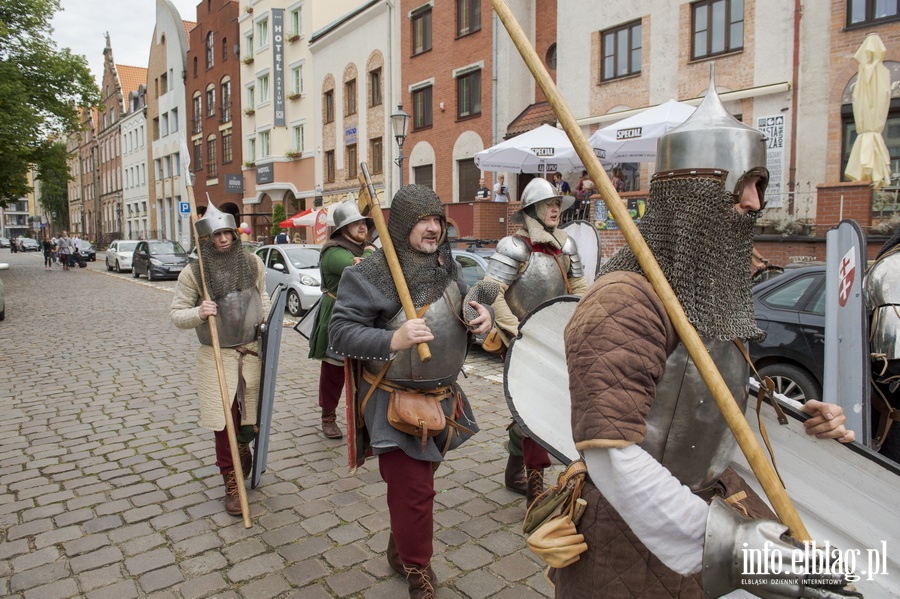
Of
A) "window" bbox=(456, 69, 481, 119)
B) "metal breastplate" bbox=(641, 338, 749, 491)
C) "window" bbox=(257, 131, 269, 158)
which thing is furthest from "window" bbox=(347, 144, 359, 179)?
"metal breastplate" bbox=(641, 338, 749, 491)

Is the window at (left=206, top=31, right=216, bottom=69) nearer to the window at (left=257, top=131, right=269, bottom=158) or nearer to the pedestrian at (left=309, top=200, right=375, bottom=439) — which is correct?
the window at (left=257, top=131, right=269, bottom=158)

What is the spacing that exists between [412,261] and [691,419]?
1.67 m

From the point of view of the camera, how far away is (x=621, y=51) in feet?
55.9

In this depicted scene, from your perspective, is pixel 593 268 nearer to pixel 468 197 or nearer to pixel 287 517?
pixel 287 517

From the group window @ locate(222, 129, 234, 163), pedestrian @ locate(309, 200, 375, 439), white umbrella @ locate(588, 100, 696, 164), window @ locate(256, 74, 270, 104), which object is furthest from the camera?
window @ locate(222, 129, 234, 163)

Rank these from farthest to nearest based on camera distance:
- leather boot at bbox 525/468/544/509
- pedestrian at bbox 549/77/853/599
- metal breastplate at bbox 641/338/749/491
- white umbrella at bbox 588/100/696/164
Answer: white umbrella at bbox 588/100/696/164 → leather boot at bbox 525/468/544/509 → metal breastplate at bbox 641/338/749/491 → pedestrian at bbox 549/77/853/599

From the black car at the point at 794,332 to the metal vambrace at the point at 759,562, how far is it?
4909 millimetres

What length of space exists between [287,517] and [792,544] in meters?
3.30

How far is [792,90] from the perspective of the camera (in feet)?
45.1

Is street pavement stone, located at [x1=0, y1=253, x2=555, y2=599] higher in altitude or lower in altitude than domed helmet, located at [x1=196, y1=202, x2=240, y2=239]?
lower

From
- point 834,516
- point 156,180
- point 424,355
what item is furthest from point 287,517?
point 156,180

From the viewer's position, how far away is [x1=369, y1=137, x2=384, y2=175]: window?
26328 millimetres

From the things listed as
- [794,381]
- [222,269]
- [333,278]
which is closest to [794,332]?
[794,381]

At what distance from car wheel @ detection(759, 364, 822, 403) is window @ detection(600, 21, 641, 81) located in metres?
12.8
